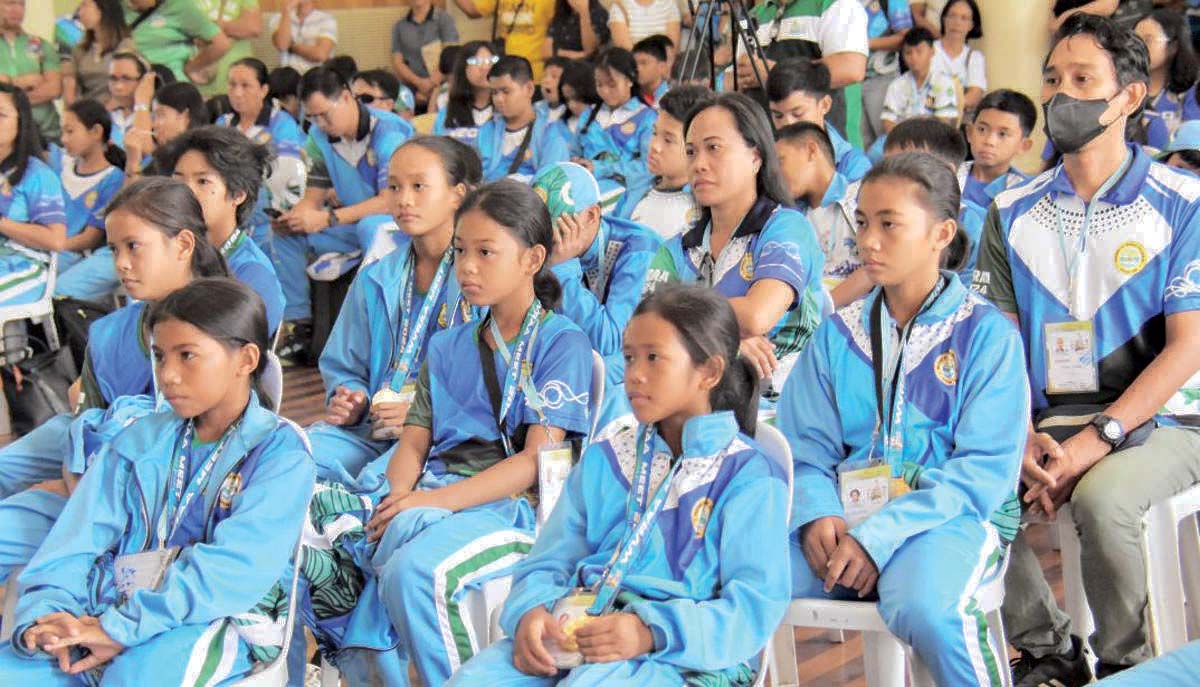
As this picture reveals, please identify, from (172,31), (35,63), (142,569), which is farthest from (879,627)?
(172,31)

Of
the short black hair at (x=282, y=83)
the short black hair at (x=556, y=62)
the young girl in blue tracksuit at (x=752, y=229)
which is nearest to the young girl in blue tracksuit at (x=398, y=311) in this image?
the young girl in blue tracksuit at (x=752, y=229)

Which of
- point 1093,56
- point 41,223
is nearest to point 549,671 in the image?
point 1093,56

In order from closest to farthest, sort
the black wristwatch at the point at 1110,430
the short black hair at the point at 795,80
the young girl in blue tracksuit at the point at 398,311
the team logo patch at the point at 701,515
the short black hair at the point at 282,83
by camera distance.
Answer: the team logo patch at the point at 701,515
the black wristwatch at the point at 1110,430
the young girl in blue tracksuit at the point at 398,311
the short black hair at the point at 795,80
the short black hair at the point at 282,83

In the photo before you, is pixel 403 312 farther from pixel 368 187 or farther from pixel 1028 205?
pixel 368 187

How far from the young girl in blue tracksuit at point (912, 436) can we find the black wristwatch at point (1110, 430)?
0.90 ft

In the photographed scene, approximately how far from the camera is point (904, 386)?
2357mm

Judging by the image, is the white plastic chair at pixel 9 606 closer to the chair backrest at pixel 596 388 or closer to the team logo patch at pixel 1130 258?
the chair backrest at pixel 596 388

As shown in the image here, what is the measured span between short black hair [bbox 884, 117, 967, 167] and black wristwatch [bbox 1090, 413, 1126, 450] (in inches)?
59.4

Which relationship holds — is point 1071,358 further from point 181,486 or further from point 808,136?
point 181,486

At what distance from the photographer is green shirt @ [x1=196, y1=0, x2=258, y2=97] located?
8.20 m

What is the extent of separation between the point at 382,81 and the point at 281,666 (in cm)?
570

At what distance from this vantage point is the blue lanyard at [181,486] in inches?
91.8

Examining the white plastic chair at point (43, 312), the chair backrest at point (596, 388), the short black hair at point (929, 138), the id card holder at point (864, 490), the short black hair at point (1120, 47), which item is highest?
the short black hair at point (1120, 47)

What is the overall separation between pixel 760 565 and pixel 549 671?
33 centimetres
